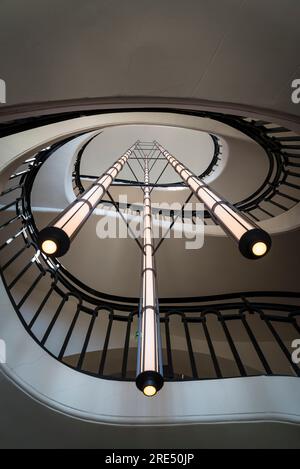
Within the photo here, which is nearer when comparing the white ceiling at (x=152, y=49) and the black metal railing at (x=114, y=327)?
the white ceiling at (x=152, y=49)

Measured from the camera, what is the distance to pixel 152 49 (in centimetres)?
174

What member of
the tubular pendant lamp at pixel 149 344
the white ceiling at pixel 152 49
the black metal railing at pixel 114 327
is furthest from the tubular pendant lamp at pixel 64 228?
the black metal railing at pixel 114 327

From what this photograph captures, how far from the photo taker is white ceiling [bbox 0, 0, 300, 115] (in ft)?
5.08

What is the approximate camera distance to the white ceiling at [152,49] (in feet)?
5.08

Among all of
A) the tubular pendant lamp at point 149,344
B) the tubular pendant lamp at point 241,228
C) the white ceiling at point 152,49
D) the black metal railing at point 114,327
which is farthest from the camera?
the black metal railing at point 114,327

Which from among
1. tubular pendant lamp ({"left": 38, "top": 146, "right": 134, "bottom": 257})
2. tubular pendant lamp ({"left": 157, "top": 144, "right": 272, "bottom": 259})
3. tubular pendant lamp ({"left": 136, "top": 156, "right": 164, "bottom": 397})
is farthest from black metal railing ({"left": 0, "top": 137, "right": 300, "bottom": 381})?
tubular pendant lamp ({"left": 157, "top": 144, "right": 272, "bottom": 259})

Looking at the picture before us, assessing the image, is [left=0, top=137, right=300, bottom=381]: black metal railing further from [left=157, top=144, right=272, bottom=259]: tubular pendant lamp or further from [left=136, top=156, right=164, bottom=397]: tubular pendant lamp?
[left=157, top=144, right=272, bottom=259]: tubular pendant lamp

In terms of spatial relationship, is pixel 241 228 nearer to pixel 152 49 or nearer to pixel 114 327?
pixel 152 49

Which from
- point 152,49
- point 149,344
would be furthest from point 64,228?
point 152,49

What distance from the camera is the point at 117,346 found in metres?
5.66

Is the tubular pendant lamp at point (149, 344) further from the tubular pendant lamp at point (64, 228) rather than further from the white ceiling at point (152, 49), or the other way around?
the white ceiling at point (152, 49)

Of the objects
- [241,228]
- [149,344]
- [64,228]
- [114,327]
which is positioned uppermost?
[114,327]

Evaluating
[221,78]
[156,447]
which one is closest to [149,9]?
[221,78]

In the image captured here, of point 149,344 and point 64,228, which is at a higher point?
point 64,228
